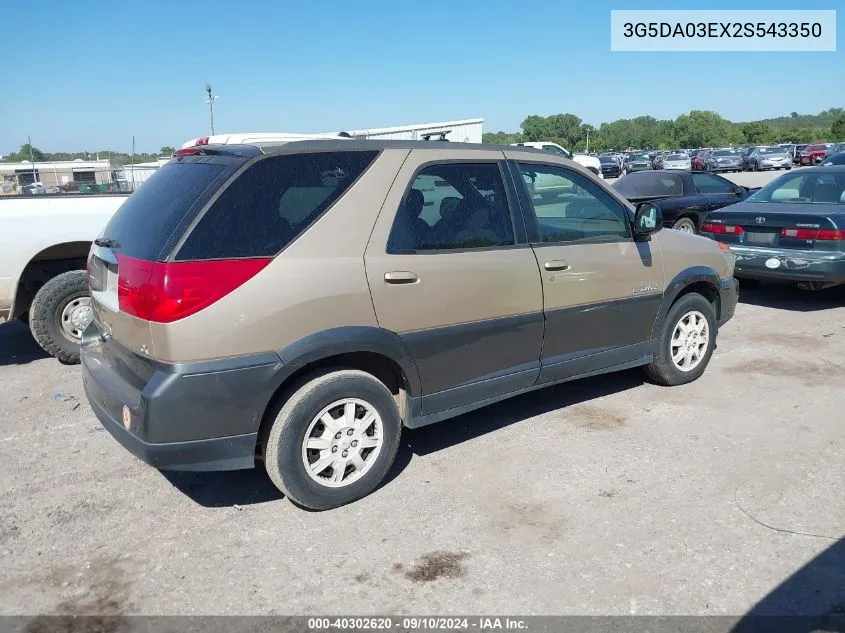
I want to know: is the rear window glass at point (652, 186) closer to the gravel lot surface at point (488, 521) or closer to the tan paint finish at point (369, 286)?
the gravel lot surface at point (488, 521)

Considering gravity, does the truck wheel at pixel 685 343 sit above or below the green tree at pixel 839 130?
below

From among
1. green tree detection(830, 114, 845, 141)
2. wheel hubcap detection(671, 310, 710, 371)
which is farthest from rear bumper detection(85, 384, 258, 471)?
green tree detection(830, 114, 845, 141)

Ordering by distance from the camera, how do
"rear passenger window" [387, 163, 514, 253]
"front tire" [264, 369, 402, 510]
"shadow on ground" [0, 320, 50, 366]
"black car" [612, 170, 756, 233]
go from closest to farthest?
"front tire" [264, 369, 402, 510] → "rear passenger window" [387, 163, 514, 253] → "shadow on ground" [0, 320, 50, 366] → "black car" [612, 170, 756, 233]

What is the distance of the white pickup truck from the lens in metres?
6.02

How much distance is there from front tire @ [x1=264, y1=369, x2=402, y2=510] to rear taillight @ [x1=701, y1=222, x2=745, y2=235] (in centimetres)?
630

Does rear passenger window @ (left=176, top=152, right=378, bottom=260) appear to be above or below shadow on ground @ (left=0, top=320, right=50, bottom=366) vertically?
above

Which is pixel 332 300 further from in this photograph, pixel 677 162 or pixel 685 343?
pixel 677 162

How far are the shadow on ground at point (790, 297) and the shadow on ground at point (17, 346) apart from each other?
26.2 ft

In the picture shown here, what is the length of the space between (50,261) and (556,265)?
4601 millimetres

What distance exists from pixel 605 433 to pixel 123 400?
2961 millimetres

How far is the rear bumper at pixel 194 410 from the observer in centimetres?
323

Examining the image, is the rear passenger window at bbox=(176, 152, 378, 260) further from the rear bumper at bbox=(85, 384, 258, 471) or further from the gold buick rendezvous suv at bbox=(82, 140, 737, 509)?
the rear bumper at bbox=(85, 384, 258, 471)

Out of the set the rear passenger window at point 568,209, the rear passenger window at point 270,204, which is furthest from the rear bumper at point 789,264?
the rear passenger window at point 270,204

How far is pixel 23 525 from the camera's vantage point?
143 inches
